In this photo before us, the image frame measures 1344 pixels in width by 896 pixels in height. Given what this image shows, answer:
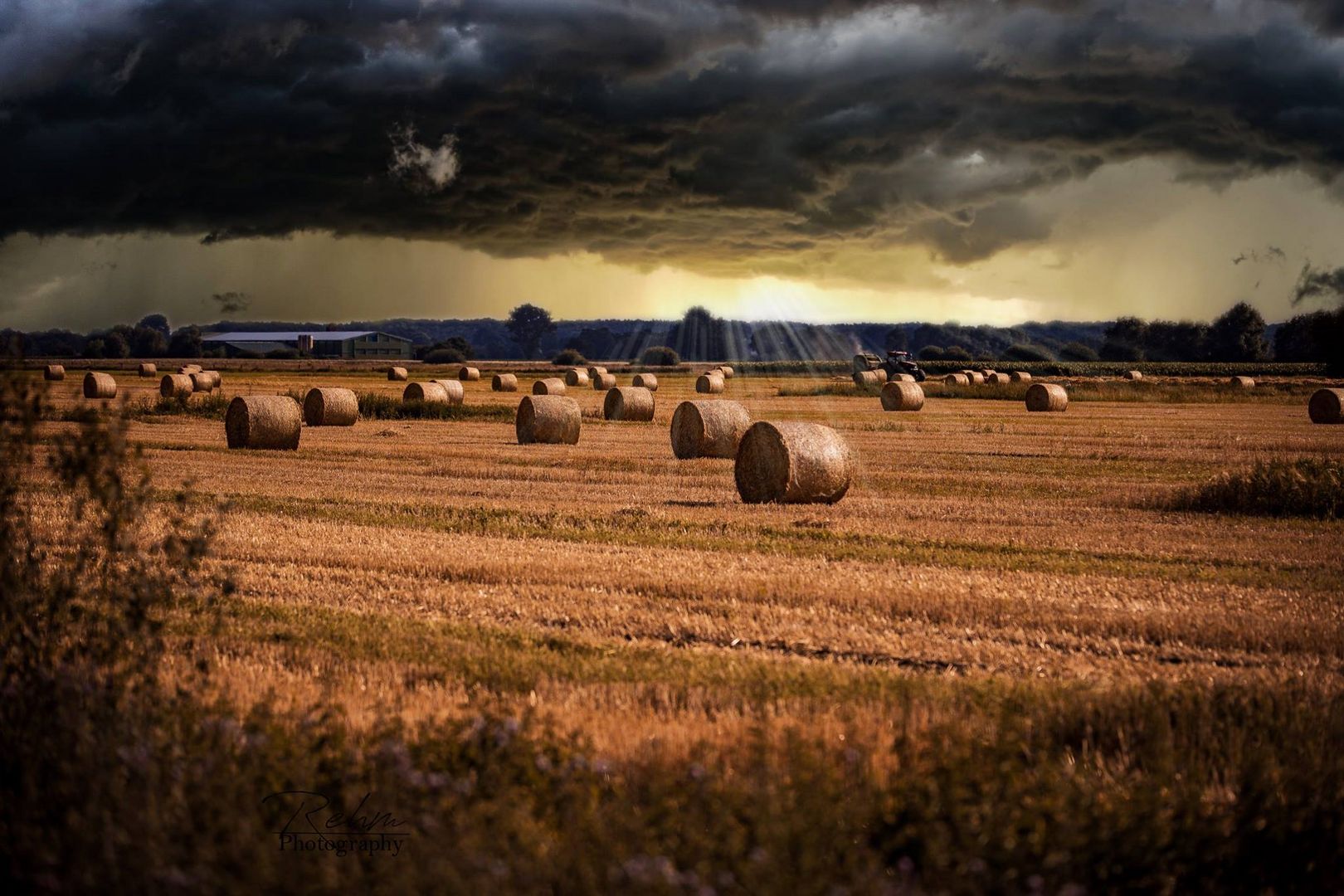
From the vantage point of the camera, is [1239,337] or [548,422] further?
[1239,337]

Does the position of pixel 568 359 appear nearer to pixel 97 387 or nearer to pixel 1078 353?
pixel 1078 353

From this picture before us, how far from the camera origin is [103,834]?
479cm

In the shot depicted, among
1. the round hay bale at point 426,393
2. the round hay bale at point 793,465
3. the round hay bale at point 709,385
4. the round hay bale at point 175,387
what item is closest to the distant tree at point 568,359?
the round hay bale at point 709,385

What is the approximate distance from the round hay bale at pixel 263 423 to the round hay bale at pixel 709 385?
33.2 meters

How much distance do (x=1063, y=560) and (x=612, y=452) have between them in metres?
14.9

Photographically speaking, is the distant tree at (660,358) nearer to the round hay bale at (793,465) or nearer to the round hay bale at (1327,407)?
the round hay bale at (1327,407)

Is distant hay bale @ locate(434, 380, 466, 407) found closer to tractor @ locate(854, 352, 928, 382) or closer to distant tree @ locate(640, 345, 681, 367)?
tractor @ locate(854, 352, 928, 382)

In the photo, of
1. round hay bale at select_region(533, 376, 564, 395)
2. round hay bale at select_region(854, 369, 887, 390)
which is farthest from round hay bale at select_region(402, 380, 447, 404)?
round hay bale at select_region(854, 369, 887, 390)

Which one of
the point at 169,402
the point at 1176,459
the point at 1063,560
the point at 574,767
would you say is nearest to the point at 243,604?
the point at 574,767

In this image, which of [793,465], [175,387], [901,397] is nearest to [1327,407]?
[901,397]

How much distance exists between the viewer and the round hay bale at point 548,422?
30.4 m

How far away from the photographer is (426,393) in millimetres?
44188

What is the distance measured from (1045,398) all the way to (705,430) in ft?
81.9

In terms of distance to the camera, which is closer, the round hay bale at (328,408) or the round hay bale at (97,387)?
the round hay bale at (328,408)
